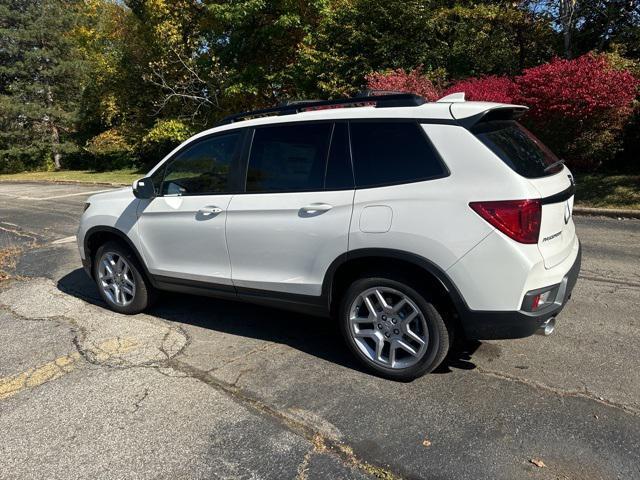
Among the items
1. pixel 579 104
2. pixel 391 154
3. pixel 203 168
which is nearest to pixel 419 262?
pixel 391 154

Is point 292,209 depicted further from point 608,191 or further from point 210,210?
point 608,191

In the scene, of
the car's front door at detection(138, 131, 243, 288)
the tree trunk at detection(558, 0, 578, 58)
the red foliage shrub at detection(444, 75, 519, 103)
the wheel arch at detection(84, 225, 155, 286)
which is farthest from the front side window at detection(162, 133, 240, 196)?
the tree trunk at detection(558, 0, 578, 58)

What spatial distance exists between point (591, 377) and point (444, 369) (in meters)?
0.93

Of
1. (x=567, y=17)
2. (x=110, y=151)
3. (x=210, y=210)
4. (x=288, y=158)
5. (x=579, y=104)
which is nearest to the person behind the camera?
(x=288, y=158)

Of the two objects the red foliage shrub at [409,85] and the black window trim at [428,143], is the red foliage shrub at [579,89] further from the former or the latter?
the black window trim at [428,143]

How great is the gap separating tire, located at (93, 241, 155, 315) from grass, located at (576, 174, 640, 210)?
808 cm

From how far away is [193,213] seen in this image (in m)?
4.09

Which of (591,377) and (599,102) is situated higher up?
(599,102)

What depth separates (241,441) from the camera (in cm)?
283

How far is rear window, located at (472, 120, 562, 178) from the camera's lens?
9.91 feet

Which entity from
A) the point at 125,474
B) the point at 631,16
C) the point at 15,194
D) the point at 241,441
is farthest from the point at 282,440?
the point at 15,194

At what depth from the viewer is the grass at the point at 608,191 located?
921 centimetres

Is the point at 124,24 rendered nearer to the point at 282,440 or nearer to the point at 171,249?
the point at 171,249

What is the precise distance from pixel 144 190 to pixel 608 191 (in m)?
9.19
